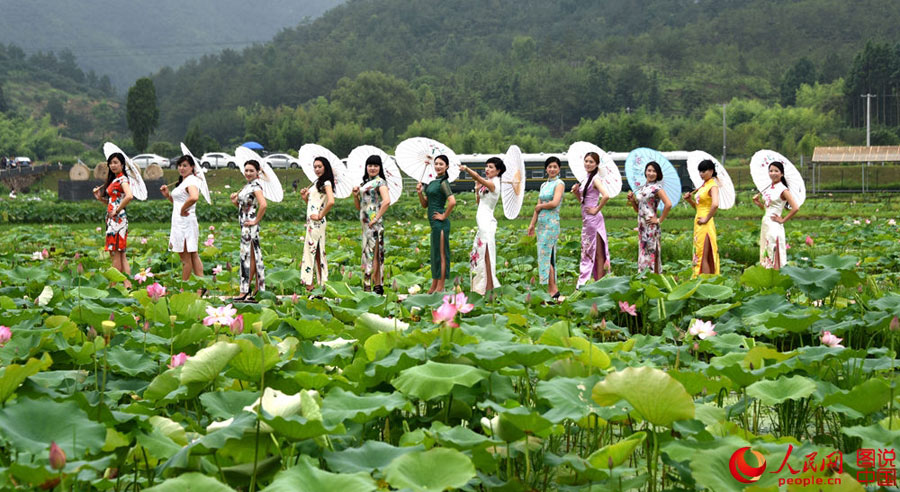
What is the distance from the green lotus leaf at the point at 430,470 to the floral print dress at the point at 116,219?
20.3ft

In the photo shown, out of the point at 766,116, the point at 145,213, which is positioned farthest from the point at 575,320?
the point at 766,116

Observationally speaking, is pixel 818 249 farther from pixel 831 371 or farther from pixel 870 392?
pixel 870 392

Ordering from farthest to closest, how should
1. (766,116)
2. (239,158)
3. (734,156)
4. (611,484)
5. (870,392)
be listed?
(766,116), (734,156), (239,158), (870,392), (611,484)

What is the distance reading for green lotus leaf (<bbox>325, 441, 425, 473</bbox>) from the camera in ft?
6.87

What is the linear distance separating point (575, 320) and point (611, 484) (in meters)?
2.80

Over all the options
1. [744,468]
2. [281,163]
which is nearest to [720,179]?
[744,468]

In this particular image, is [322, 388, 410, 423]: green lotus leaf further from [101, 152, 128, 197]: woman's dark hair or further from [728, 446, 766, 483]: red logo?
[101, 152, 128, 197]: woman's dark hair

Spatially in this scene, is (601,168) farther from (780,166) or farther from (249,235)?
(249,235)

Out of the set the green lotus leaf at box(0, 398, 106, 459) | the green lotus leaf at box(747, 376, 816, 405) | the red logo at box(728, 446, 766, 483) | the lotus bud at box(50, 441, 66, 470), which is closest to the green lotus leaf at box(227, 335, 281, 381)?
the green lotus leaf at box(0, 398, 106, 459)

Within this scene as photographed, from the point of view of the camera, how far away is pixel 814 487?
194cm

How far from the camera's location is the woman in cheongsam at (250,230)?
695cm

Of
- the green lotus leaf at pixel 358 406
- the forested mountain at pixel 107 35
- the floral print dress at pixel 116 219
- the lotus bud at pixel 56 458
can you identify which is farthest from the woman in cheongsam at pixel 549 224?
the forested mountain at pixel 107 35

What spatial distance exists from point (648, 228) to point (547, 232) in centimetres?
96

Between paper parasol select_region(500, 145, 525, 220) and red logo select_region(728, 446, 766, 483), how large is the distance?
5.01m
